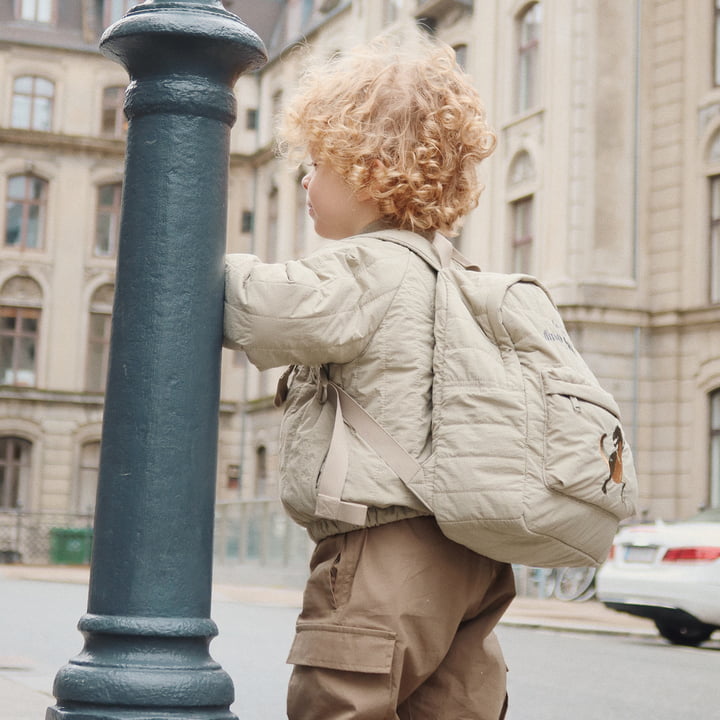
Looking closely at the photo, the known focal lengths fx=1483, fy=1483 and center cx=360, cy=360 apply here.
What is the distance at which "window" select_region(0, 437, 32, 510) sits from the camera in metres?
41.1

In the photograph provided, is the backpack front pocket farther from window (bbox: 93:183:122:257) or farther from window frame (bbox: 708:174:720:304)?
window (bbox: 93:183:122:257)

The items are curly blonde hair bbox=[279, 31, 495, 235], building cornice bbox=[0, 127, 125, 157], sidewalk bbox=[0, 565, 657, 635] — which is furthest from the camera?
building cornice bbox=[0, 127, 125, 157]

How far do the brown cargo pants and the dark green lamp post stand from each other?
0.68 feet

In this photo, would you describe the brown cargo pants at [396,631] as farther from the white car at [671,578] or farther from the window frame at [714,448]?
the window frame at [714,448]

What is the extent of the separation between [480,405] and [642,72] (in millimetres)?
22286

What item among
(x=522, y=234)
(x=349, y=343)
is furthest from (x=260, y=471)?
(x=349, y=343)

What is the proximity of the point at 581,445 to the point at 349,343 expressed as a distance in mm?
437

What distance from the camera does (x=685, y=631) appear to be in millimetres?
12234

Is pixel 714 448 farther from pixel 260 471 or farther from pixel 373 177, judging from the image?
pixel 373 177

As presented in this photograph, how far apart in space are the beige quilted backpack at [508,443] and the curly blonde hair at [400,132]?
20cm

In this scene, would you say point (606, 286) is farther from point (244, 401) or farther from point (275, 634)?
point (244, 401)

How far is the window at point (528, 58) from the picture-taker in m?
25.6

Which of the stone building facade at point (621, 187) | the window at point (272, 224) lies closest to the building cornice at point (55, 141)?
the window at point (272, 224)

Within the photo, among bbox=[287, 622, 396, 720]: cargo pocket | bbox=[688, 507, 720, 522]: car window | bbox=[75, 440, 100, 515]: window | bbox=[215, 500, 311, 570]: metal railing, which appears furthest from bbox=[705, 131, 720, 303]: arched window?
bbox=[75, 440, 100, 515]: window
